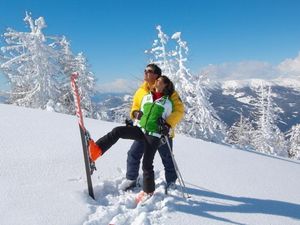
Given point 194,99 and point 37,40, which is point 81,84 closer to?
point 37,40

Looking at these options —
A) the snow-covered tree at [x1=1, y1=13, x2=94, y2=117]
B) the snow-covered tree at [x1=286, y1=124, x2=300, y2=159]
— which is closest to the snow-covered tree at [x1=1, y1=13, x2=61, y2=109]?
the snow-covered tree at [x1=1, y1=13, x2=94, y2=117]

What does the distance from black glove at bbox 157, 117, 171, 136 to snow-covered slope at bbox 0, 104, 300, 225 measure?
1.17 meters

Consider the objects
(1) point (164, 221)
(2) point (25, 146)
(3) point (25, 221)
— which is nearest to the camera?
(3) point (25, 221)

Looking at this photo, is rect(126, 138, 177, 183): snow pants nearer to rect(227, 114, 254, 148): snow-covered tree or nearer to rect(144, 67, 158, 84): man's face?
rect(144, 67, 158, 84): man's face

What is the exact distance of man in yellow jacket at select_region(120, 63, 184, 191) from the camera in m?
6.27

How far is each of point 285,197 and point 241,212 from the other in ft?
5.80

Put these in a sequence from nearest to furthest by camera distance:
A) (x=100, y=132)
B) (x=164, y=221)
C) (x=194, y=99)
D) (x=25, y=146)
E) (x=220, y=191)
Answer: (x=164, y=221) < (x=220, y=191) < (x=25, y=146) < (x=100, y=132) < (x=194, y=99)

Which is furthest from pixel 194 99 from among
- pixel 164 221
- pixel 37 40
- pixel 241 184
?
pixel 164 221

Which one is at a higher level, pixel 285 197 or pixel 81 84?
pixel 81 84

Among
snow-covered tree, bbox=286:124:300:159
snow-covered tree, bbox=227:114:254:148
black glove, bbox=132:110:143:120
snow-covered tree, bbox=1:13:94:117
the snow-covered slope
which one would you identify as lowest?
snow-covered tree, bbox=286:124:300:159

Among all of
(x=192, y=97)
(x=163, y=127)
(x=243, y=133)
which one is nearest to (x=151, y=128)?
(x=163, y=127)

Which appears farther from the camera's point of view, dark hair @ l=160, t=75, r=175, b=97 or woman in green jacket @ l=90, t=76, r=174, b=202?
dark hair @ l=160, t=75, r=175, b=97

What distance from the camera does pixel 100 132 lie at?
10844 millimetres

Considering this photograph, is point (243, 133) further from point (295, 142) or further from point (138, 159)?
point (138, 159)
